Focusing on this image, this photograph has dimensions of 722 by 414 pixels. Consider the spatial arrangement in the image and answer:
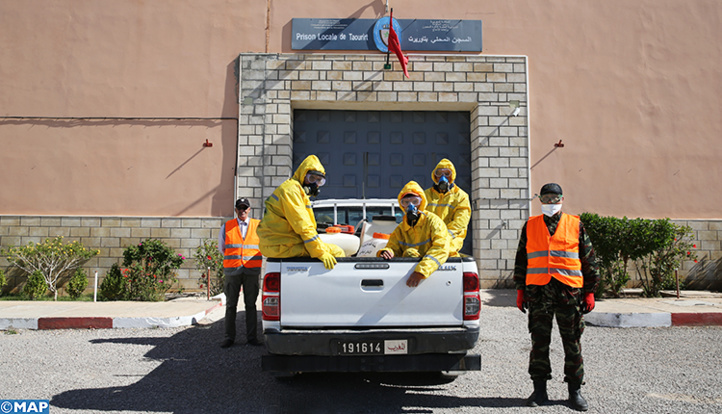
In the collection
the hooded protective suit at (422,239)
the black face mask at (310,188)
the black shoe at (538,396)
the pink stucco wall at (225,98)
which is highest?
the pink stucco wall at (225,98)

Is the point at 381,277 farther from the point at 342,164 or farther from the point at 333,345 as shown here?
the point at 342,164

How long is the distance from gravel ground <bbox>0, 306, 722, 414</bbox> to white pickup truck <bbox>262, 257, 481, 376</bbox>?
21.4 inches

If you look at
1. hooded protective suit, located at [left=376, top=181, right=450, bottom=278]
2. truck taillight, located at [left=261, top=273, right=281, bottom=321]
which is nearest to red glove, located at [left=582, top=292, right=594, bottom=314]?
hooded protective suit, located at [left=376, top=181, right=450, bottom=278]

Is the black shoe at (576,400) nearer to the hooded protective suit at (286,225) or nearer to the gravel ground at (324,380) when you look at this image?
the gravel ground at (324,380)

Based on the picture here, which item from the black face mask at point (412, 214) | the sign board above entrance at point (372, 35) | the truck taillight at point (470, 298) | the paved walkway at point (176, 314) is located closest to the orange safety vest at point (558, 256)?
the truck taillight at point (470, 298)

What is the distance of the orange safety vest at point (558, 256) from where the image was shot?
162 inches

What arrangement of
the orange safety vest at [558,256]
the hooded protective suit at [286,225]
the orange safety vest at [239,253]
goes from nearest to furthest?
the orange safety vest at [558,256] < the hooded protective suit at [286,225] < the orange safety vest at [239,253]

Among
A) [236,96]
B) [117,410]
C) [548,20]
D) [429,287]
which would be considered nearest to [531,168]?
[548,20]

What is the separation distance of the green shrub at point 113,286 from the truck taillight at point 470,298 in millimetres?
8429

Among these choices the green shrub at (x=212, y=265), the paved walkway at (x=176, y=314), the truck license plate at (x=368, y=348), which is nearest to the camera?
the truck license plate at (x=368, y=348)

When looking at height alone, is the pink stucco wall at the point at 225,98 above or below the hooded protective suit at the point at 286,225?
above

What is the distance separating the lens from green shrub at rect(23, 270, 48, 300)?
10312 mm

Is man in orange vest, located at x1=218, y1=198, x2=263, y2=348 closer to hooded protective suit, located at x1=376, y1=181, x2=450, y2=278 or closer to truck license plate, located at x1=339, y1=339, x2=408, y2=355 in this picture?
hooded protective suit, located at x1=376, y1=181, x2=450, y2=278

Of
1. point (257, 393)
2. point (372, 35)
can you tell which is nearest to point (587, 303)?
point (257, 393)
